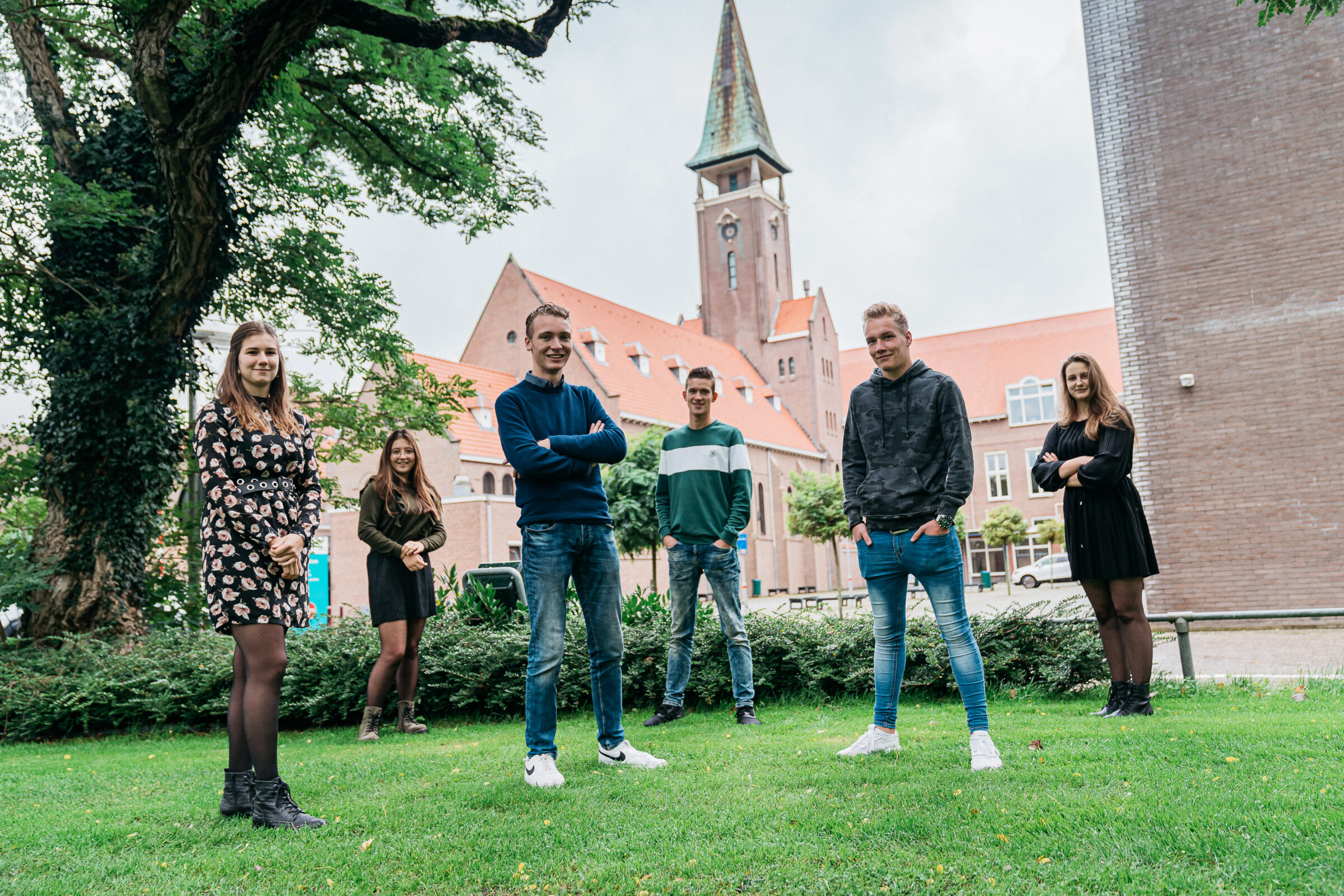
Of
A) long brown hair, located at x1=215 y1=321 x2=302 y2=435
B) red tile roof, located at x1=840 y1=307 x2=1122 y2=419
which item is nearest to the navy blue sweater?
long brown hair, located at x1=215 y1=321 x2=302 y2=435

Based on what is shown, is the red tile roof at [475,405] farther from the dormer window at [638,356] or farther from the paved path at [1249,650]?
the paved path at [1249,650]

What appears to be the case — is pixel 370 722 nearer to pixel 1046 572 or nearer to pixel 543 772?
pixel 543 772

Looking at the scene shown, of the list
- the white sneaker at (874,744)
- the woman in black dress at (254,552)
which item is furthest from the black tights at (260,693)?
the white sneaker at (874,744)

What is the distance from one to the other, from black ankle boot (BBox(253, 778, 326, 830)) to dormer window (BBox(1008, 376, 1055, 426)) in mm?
54337

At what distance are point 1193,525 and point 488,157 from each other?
11.4 metres

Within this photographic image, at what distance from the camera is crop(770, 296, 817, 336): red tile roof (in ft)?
189

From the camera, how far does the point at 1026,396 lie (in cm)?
5469

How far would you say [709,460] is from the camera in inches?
250

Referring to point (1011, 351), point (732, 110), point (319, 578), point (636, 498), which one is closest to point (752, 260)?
point (732, 110)

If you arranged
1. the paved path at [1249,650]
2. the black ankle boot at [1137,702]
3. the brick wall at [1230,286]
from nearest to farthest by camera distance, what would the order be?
1. the black ankle boot at [1137,702]
2. the paved path at [1249,650]
3. the brick wall at [1230,286]

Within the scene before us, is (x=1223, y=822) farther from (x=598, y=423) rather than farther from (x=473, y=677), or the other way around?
(x=473, y=677)

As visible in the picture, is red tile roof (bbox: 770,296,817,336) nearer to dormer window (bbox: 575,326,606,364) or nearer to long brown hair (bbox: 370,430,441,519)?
dormer window (bbox: 575,326,606,364)

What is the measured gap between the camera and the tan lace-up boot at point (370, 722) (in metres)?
6.41

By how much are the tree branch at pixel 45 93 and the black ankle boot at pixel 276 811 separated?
33.0 feet
